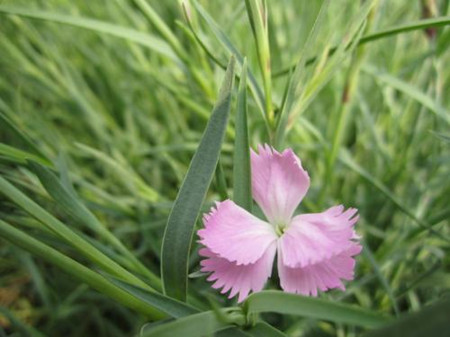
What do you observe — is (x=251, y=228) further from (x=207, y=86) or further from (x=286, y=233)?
(x=207, y=86)

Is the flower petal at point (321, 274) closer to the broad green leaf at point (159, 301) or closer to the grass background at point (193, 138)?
the broad green leaf at point (159, 301)

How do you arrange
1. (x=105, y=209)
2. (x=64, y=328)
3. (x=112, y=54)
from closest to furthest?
(x=105, y=209) < (x=64, y=328) < (x=112, y=54)

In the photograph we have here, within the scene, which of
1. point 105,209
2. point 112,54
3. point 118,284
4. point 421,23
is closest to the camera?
point 118,284

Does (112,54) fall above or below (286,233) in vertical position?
above

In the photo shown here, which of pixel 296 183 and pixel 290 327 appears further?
pixel 290 327

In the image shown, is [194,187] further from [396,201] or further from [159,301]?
[396,201]

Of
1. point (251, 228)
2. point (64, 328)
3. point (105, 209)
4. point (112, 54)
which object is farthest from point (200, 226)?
point (112, 54)

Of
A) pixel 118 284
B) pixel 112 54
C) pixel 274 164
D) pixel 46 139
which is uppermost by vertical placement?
pixel 112 54

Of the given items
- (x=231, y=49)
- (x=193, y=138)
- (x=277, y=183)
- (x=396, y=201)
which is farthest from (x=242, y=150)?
(x=193, y=138)
